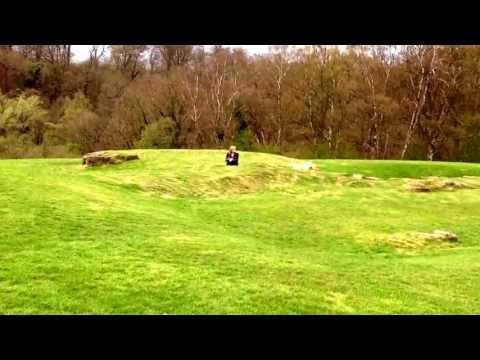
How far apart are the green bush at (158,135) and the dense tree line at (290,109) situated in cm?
10

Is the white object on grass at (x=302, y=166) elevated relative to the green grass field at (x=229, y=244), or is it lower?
elevated

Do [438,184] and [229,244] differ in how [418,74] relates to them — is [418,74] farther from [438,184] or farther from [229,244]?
[229,244]

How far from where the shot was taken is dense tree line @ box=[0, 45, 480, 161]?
4603cm

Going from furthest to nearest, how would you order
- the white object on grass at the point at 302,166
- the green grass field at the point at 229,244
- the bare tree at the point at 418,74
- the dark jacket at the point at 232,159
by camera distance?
the bare tree at the point at 418,74 < the white object on grass at the point at 302,166 < the dark jacket at the point at 232,159 < the green grass field at the point at 229,244

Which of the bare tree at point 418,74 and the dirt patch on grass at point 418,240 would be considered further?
the bare tree at point 418,74

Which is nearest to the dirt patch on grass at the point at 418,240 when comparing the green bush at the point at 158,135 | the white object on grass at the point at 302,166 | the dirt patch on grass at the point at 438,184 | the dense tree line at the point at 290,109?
the dirt patch on grass at the point at 438,184

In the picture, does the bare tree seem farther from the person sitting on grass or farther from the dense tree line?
the person sitting on grass

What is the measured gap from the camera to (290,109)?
50031 mm

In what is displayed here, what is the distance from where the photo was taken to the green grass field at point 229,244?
299 inches

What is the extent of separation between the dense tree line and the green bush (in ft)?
0.33

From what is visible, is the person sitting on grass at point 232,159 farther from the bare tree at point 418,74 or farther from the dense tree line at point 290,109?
the bare tree at point 418,74
